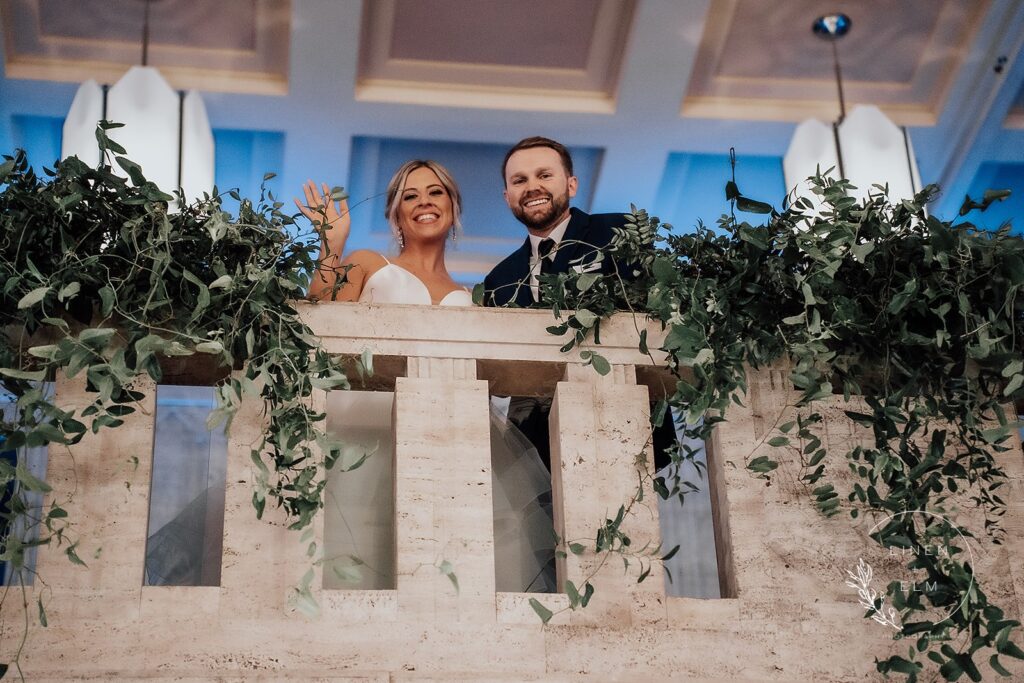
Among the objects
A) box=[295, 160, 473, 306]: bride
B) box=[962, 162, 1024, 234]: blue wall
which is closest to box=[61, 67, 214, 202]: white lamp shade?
box=[295, 160, 473, 306]: bride

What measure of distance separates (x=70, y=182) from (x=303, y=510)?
0.64 m

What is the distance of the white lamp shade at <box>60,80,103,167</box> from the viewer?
431 cm

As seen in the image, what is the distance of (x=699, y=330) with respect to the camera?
6.75 ft

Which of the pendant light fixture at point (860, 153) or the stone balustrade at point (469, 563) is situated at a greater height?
the pendant light fixture at point (860, 153)

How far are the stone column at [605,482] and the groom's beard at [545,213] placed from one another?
3.66 feet

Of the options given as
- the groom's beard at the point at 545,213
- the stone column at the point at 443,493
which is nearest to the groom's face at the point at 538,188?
the groom's beard at the point at 545,213

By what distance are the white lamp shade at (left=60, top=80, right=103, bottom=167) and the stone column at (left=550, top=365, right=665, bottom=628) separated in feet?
8.73

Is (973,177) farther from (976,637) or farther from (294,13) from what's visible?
(976,637)

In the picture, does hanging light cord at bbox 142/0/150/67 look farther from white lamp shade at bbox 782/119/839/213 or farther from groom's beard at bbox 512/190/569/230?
groom's beard at bbox 512/190/569/230

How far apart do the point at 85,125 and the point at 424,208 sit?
1.62 m

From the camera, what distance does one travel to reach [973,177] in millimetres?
6145

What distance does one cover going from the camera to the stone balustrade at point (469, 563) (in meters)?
1.86

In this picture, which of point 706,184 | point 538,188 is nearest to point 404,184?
point 538,188

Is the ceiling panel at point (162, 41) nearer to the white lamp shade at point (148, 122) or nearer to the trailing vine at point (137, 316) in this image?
the white lamp shade at point (148, 122)
